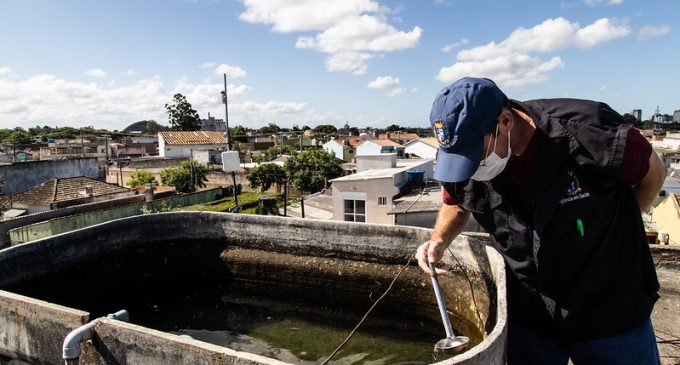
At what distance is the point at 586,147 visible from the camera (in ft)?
5.55

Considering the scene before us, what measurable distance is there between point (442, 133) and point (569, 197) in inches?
23.5

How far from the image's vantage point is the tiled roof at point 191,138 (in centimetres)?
4853

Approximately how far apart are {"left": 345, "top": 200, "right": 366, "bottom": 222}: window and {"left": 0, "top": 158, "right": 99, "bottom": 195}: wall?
63.9 feet

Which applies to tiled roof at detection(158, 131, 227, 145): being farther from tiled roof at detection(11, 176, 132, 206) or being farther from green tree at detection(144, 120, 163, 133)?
green tree at detection(144, 120, 163, 133)

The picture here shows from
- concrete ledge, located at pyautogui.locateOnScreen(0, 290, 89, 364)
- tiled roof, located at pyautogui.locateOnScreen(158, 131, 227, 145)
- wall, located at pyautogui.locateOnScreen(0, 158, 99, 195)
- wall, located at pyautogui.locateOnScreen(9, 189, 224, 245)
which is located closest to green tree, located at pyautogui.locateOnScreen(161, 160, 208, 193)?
wall, located at pyautogui.locateOnScreen(0, 158, 99, 195)

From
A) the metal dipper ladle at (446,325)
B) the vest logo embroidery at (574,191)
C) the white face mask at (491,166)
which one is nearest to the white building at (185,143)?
the metal dipper ladle at (446,325)

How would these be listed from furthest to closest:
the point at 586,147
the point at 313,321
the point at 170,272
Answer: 1. the point at 170,272
2. the point at 313,321
3. the point at 586,147

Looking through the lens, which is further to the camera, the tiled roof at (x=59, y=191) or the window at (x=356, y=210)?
the tiled roof at (x=59, y=191)

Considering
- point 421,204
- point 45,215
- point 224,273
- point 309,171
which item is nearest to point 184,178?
point 309,171

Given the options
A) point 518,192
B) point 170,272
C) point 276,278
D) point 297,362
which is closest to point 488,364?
point 518,192

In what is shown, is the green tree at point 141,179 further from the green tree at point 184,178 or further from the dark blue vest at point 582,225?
the dark blue vest at point 582,225

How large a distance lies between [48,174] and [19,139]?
4328 centimetres

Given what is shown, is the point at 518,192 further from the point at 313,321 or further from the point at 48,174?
the point at 48,174

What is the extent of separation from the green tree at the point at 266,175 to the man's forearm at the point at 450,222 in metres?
29.6
